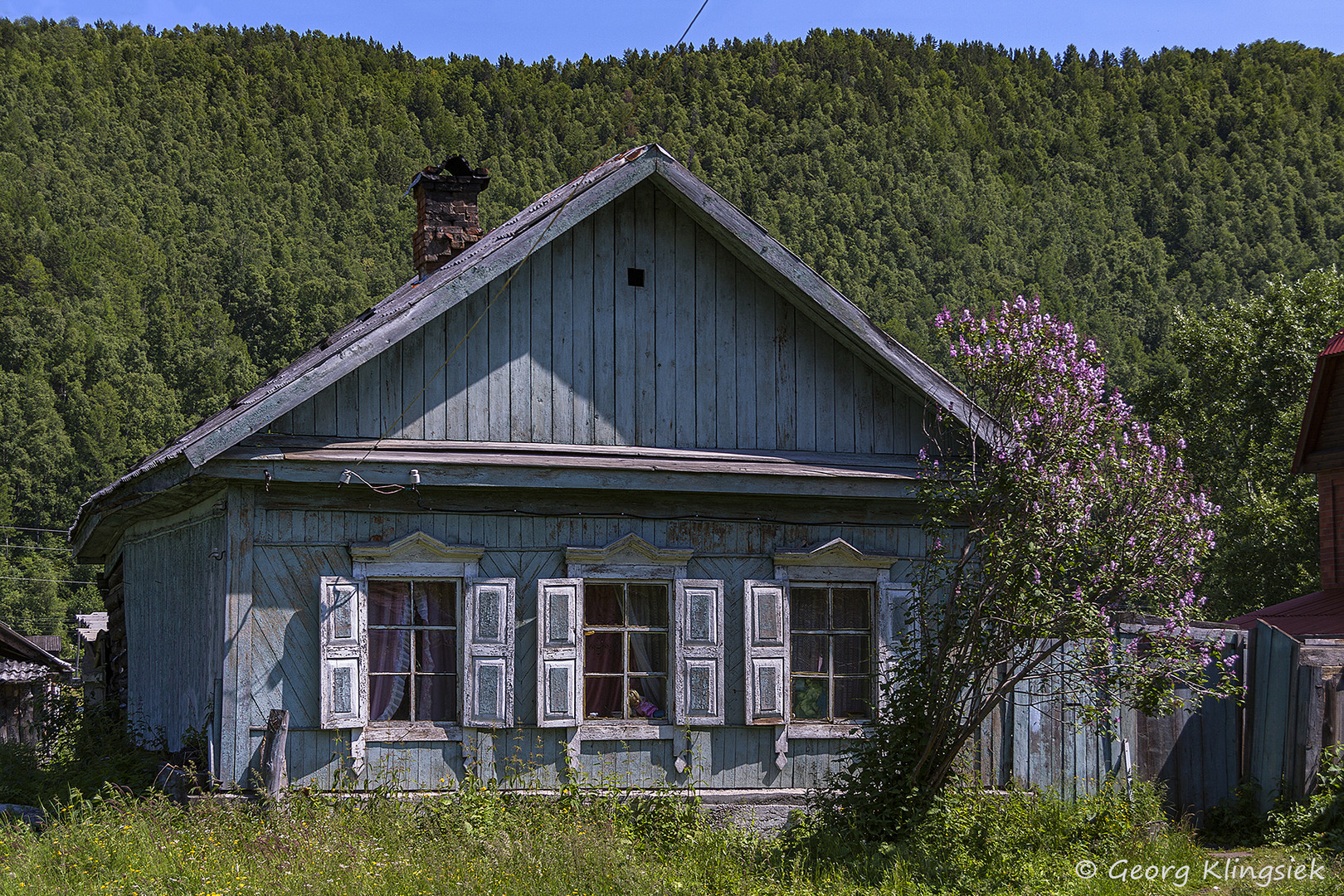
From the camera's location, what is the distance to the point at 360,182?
91.4m

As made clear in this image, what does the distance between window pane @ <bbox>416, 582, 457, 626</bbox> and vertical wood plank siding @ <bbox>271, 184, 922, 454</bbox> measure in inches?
44.3

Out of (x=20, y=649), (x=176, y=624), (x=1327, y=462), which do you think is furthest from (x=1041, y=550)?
(x=20, y=649)

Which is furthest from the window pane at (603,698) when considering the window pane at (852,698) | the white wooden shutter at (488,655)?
the window pane at (852,698)

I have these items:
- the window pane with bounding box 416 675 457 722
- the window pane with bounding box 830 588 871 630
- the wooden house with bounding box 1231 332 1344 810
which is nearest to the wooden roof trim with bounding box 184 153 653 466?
the window pane with bounding box 416 675 457 722

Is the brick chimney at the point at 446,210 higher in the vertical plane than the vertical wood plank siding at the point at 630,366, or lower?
higher

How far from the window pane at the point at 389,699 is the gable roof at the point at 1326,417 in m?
15.5

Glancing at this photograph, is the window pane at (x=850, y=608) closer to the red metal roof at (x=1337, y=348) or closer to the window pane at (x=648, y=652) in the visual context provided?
the window pane at (x=648, y=652)

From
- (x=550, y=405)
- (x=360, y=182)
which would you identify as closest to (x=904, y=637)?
(x=550, y=405)

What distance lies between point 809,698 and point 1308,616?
10.7 m

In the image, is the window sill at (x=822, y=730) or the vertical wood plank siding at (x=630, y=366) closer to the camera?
the vertical wood plank siding at (x=630, y=366)

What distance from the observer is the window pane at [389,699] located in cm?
886

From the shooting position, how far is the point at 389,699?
8.90 m

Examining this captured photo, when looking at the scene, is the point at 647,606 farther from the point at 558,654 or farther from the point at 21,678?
the point at 21,678

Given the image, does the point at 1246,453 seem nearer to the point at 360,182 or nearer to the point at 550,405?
the point at 550,405
